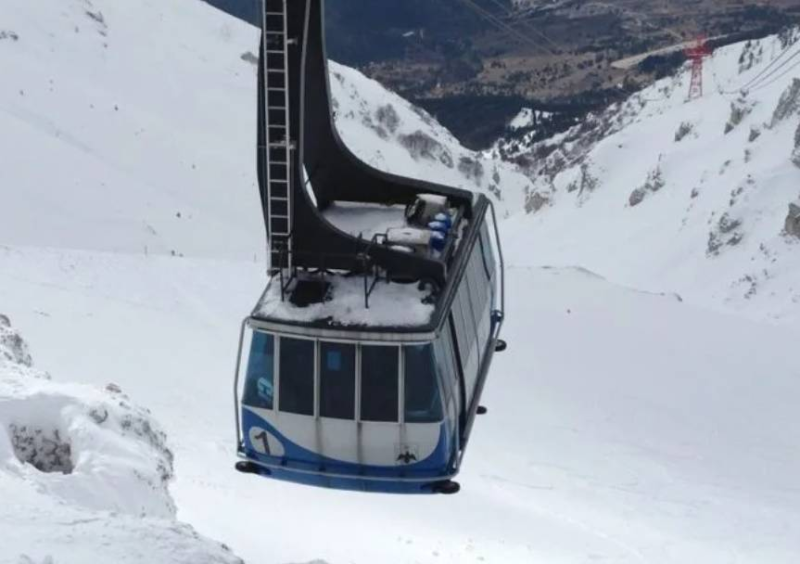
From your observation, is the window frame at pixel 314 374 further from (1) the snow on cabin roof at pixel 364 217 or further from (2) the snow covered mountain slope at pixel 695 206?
(2) the snow covered mountain slope at pixel 695 206

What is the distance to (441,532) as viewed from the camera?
1506cm

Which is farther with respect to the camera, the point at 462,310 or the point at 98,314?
the point at 98,314

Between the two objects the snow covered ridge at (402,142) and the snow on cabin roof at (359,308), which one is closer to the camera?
the snow on cabin roof at (359,308)

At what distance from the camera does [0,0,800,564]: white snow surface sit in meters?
11.7

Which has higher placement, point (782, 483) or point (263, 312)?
point (263, 312)

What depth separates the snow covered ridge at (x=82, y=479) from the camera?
8703 mm

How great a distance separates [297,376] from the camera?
10.3 meters

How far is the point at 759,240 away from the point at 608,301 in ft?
79.4

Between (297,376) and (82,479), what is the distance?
220cm

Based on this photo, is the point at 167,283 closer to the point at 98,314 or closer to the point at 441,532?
the point at 98,314

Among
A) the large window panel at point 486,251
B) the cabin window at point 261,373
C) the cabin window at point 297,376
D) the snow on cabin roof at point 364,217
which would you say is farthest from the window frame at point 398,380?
the large window panel at point 486,251

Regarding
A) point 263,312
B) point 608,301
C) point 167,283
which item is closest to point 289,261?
point 263,312

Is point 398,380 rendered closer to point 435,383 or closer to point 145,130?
point 435,383

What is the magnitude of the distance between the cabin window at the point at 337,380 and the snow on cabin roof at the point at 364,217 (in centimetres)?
181
